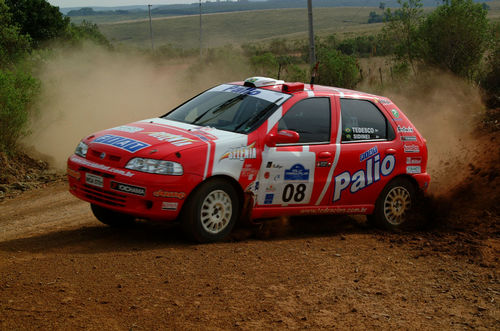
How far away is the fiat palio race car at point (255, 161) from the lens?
6348mm

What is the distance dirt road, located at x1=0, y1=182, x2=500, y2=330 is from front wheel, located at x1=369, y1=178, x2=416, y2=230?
1.01ft

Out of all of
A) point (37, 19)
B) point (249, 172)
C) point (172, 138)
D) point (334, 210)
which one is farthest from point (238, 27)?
point (172, 138)

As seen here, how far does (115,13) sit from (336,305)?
18623cm

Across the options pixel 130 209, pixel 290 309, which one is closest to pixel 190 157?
pixel 130 209

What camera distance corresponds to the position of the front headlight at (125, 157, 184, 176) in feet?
20.6

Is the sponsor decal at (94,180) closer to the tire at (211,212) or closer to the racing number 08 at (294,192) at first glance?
the tire at (211,212)

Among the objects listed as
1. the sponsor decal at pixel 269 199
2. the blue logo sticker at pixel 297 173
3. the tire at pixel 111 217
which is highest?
the blue logo sticker at pixel 297 173

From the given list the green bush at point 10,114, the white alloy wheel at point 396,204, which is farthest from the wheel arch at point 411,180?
the green bush at point 10,114

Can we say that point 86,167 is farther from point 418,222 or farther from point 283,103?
point 418,222

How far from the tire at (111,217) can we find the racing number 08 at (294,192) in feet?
6.34

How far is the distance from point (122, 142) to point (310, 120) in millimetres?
2233

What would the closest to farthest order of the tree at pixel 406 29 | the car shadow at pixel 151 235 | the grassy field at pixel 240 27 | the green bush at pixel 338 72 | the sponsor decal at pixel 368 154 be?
the car shadow at pixel 151 235 < the sponsor decal at pixel 368 154 < the tree at pixel 406 29 < the green bush at pixel 338 72 < the grassy field at pixel 240 27

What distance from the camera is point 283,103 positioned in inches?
285

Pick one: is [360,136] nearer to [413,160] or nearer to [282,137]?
[413,160]
